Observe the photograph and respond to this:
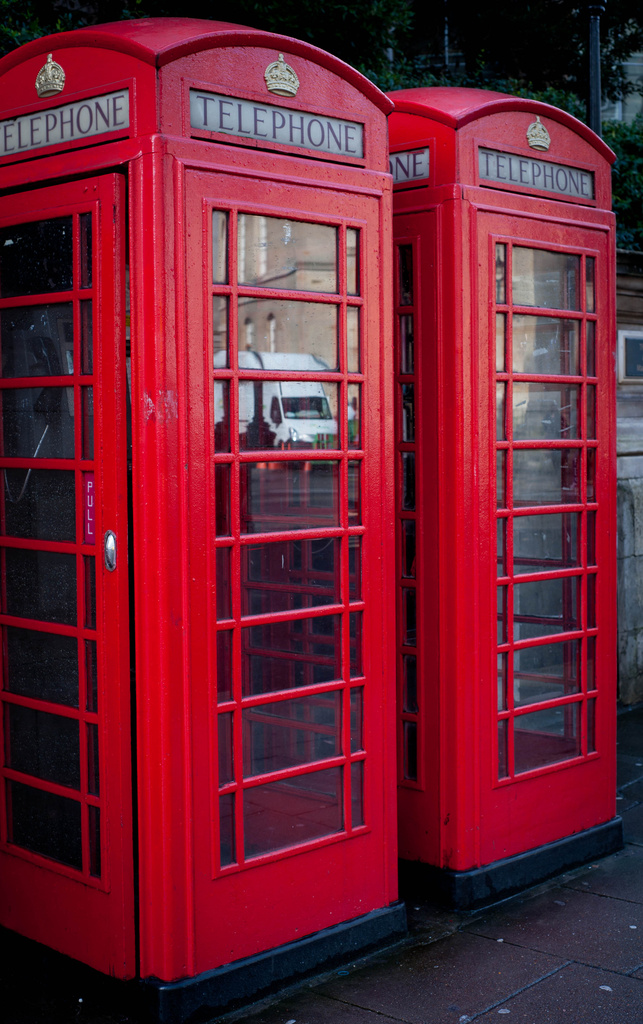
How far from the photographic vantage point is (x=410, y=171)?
3855 millimetres

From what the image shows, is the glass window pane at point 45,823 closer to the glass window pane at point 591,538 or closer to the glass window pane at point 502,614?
the glass window pane at point 502,614

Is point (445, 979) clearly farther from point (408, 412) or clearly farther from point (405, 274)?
point (405, 274)

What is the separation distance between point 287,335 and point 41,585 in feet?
3.47

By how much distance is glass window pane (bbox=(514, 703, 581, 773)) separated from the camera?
404 cm

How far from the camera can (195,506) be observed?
297 centimetres

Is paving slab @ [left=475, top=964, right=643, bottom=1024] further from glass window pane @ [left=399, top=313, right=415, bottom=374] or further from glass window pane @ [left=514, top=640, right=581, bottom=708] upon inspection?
glass window pane @ [left=399, top=313, right=415, bottom=374]

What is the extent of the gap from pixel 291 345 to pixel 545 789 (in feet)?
6.68

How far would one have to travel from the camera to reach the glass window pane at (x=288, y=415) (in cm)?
312

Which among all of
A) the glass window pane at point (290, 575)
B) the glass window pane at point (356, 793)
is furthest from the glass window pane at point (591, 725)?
the glass window pane at point (290, 575)

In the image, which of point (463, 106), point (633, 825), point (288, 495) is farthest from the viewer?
point (633, 825)

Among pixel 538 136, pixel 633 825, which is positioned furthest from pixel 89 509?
pixel 633 825

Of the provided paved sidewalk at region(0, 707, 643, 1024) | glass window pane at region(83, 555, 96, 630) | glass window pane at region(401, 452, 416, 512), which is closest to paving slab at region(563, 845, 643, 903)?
paved sidewalk at region(0, 707, 643, 1024)

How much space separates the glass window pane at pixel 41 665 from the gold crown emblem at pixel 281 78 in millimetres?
1725

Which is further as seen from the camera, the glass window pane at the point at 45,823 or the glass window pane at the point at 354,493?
the glass window pane at the point at 354,493
